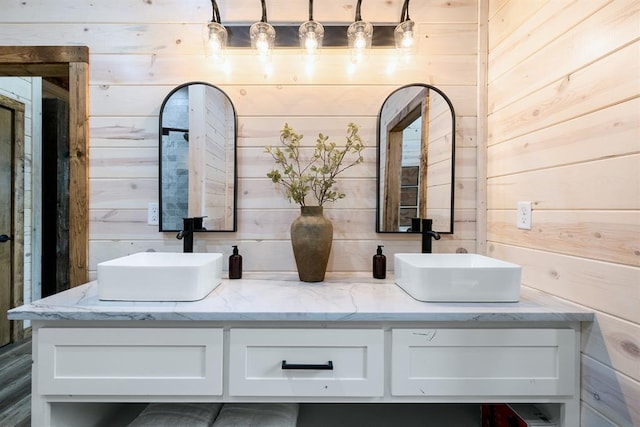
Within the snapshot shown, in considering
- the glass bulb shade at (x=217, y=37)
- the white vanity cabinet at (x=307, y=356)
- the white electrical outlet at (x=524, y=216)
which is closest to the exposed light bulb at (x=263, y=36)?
the glass bulb shade at (x=217, y=37)

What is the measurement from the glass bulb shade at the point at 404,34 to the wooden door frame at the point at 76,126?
1481 mm

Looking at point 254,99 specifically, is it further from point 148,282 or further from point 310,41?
point 148,282

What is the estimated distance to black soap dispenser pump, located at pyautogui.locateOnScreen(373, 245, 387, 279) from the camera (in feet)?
4.75

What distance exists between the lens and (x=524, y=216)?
1290 millimetres

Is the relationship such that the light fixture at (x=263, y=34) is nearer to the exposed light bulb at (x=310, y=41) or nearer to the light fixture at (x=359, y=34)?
the exposed light bulb at (x=310, y=41)

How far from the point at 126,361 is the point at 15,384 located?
1.81m

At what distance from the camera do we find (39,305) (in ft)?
3.39

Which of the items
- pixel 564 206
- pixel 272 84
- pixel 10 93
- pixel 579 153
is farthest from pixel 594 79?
pixel 10 93

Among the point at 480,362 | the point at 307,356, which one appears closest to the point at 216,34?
the point at 307,356

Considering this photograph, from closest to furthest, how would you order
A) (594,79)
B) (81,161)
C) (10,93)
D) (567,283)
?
(594,79) → (567,283) → (81,161) → (10,93)

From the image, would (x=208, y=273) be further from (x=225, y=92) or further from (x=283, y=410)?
(x=225, y=92)

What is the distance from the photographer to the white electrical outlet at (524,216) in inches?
49.9

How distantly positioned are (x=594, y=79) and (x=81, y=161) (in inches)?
81.0

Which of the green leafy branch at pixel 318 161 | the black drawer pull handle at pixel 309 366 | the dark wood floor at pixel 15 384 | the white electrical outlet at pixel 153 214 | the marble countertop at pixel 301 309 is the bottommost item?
the dark wood floor at pixel 15 384
